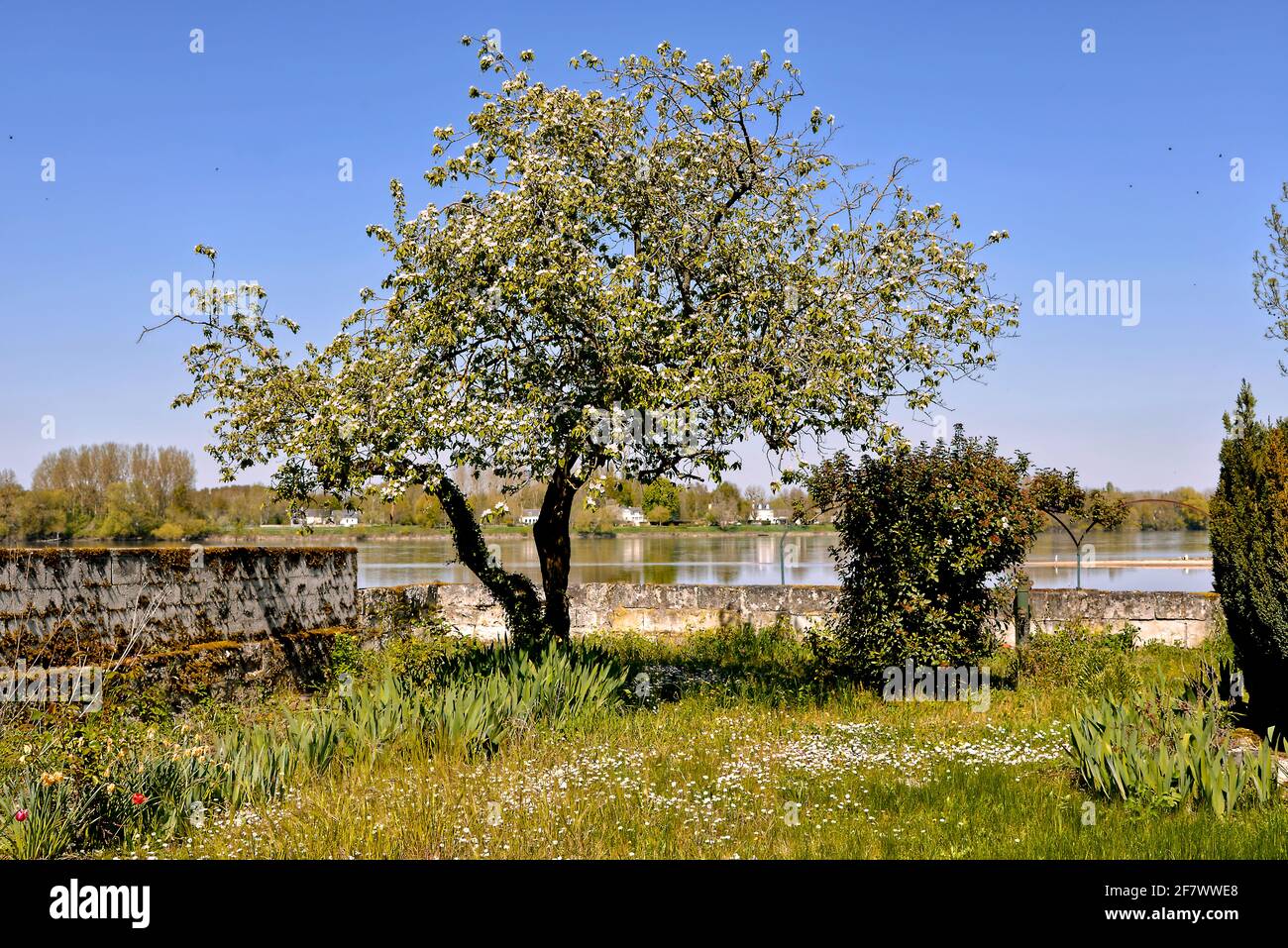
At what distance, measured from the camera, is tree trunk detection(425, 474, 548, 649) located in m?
11.5

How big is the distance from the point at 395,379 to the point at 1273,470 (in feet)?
25.4

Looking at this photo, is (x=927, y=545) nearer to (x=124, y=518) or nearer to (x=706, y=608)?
(x=706, y=608)

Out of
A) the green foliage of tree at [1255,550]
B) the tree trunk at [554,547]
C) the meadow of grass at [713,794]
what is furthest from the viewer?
the tree trunk at [554,547]

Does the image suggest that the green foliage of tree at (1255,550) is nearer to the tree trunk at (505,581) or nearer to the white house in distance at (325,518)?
the tree trunk at (505,581)

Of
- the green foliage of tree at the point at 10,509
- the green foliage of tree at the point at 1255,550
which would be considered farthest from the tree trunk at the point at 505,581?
the green foliage of tree at the point at 10,509

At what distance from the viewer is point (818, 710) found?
9.83m

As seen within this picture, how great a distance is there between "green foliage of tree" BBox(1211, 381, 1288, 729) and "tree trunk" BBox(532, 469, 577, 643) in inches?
269

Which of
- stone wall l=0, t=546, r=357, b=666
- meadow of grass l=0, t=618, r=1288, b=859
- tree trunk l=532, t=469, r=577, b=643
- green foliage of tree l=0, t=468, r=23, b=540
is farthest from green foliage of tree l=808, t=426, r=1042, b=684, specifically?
green foliage of tree l=0, t=468, r=23, b=540

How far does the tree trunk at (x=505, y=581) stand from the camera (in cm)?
1152

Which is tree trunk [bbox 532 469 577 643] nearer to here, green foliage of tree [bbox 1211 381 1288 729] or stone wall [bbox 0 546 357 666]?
stone wall [bbox 0 546 357 666]

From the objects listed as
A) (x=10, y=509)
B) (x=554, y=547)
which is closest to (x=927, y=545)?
(x=554, y=547)

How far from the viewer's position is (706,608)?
1555 cm

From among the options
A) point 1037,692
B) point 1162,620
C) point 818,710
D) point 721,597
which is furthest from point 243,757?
point 1162,620

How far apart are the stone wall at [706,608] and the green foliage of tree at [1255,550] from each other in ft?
20.9
